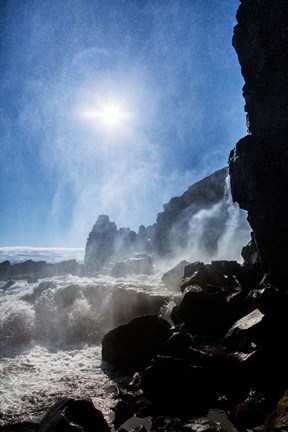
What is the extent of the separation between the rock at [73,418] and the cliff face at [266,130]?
16449 millimetres

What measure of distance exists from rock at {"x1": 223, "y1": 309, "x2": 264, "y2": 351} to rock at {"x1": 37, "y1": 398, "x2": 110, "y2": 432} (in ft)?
18.2

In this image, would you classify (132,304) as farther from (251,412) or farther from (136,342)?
(251,412)

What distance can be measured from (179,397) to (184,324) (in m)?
7.38

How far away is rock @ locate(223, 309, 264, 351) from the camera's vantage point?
10.3 metres

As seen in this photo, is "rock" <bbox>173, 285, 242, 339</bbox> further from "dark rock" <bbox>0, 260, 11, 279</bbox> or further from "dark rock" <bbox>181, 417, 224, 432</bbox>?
"dark rock" <bbox>0, 260, 11, 279</bbox>

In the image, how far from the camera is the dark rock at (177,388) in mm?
8422

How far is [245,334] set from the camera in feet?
34.6

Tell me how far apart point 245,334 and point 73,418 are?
266 inches

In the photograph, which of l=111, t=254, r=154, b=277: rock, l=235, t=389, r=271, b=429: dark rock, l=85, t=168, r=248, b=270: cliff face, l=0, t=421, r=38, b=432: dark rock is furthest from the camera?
l=85, t=168, r=248, b=270: cliff face

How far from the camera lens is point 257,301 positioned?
1186 centimetres

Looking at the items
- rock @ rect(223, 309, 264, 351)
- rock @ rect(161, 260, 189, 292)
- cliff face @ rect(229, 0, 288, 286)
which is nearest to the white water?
rock @ rect(223, 309, 264, 351)

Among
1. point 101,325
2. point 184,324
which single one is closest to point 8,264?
point 101,325

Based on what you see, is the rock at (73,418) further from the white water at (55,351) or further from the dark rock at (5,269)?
the dark rock at (5,269)

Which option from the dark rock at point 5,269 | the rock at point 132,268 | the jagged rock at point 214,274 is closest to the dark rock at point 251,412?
the jagged rock at point 214,274
